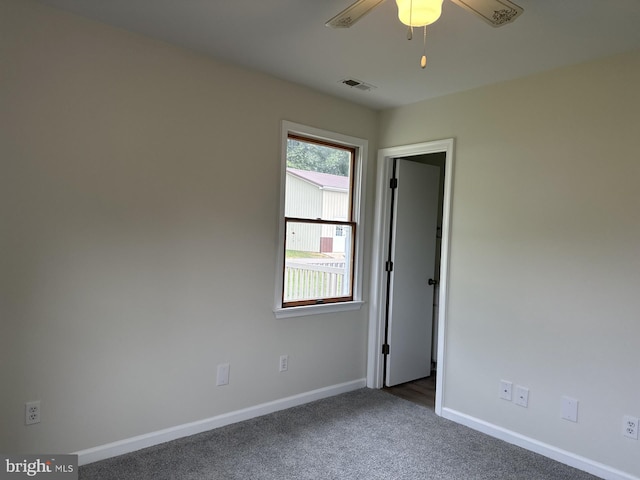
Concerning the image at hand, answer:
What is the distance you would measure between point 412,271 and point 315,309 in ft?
3.70

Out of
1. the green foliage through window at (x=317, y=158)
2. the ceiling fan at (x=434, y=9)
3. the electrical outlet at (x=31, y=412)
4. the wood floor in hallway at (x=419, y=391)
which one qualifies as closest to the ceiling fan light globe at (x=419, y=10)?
the ceiling fan at (x=434, y=9)

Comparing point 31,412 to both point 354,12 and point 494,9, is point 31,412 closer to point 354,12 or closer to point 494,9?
point 354,12

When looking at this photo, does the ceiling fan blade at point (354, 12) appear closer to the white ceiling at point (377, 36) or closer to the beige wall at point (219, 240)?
the white ceiling at point (377, 36)

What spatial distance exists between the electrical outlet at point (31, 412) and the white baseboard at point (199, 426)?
12.1 inches

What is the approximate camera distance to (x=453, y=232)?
10.8 ft

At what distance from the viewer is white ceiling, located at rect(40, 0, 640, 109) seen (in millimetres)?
2111

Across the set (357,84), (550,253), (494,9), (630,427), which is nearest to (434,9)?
(494,9)

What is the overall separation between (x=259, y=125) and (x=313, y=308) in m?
1.47

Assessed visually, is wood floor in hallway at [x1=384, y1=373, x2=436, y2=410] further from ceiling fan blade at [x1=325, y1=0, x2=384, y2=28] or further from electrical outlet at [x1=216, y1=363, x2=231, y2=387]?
ceiling fan blade at [x1=325, y1=0, x2=384, y2=28]

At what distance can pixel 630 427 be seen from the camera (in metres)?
2.44

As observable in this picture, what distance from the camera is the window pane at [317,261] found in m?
3.39

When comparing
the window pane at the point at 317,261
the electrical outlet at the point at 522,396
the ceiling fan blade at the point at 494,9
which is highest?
the ceiling fan blade at the point at 494,9

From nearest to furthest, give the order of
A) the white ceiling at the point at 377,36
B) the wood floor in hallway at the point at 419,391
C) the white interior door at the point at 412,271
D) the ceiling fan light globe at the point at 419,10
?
the ceiling fan light globe at the point at 419,10, the white ceiling at the point at 377,36, the wood floor in hallway at the point at 419,391, the white interior door at the point at 412,271

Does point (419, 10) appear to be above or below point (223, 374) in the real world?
above
